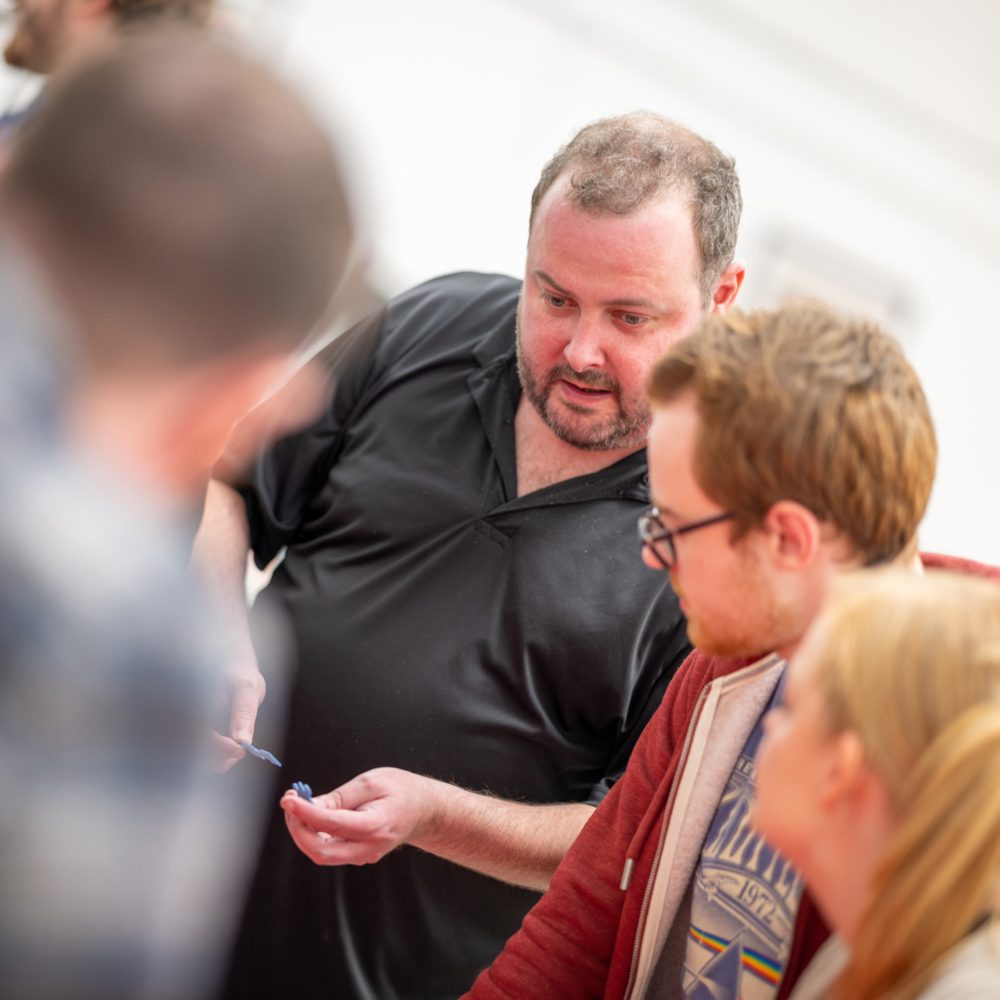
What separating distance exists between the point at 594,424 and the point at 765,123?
3.08m

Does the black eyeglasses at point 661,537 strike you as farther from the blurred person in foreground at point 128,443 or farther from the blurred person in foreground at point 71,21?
the blurred person in foreground at point 71,21

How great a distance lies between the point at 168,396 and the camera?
85cm

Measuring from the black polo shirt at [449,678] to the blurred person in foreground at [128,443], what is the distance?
941 mm

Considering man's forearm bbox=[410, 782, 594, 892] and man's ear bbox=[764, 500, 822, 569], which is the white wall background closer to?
man's forearm bbox=[410, 782, 594, 892]

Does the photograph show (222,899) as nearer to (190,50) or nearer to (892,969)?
(892,969)

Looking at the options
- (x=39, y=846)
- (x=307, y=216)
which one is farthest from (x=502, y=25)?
(x=39, y=846)

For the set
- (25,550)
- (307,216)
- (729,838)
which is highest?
(307,216)

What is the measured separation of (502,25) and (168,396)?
3.78 metres

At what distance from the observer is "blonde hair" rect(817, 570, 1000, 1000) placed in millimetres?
934

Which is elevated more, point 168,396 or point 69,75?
point 69,75

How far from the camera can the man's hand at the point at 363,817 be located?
159 cm

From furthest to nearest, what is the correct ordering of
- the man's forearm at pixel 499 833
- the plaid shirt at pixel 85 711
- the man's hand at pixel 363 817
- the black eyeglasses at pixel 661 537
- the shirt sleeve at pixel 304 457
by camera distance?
1. the shirt sleeve at pixel 304 457
2. the man's forearm at pixel 499 833
3. the man's hand at pixel 363 817
4. the black eyeglasses at pixel 661 537
5. the plaid shirt at pixel 85 711

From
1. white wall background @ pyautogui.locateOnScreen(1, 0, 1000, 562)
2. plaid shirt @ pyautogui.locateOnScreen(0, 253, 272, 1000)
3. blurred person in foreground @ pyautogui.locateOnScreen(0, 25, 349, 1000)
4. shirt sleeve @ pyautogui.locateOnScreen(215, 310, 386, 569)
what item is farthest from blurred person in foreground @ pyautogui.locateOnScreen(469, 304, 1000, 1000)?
white wall background @ pyautogui.locateOnScreen(1, 0, 1000, 562)

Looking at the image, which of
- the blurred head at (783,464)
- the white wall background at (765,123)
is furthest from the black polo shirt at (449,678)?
the white wall background at (765,123)
